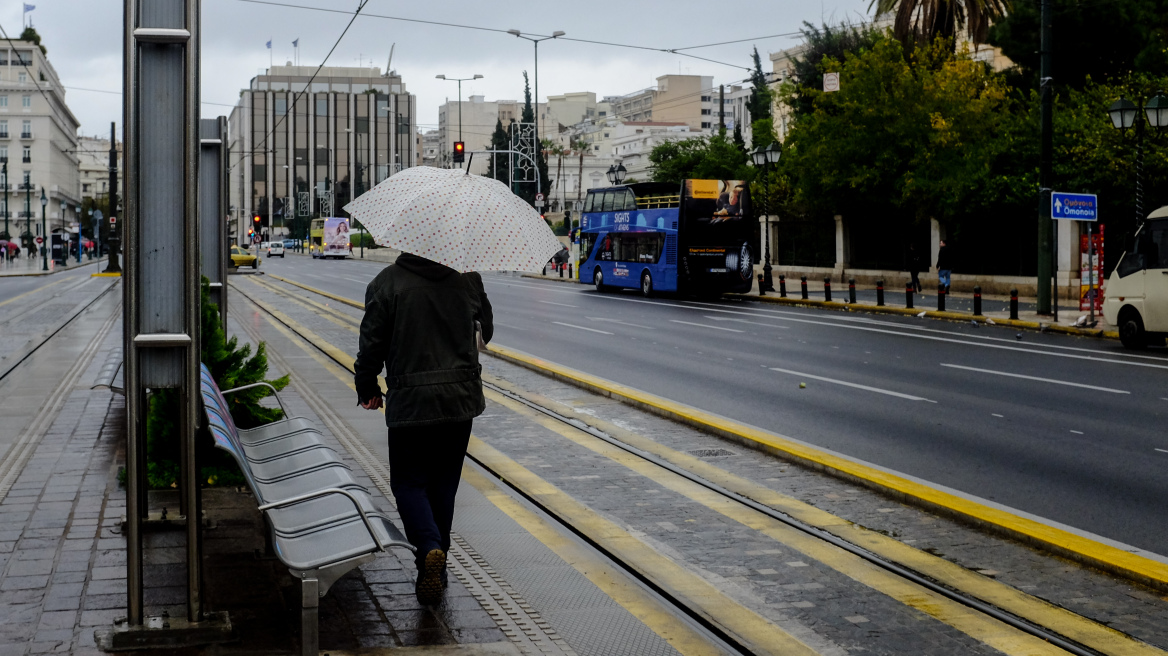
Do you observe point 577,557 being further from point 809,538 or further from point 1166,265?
point 1166,265

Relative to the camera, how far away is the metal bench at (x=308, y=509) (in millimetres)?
4344

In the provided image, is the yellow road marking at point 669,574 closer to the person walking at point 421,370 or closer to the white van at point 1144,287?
the person walking at point 421,370

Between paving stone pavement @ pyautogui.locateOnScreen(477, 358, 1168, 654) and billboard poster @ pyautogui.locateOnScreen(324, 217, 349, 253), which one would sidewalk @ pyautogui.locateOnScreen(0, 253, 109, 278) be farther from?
paving stone pavement @ pyautogui.locateOnScreen(477, 358, 1168, 654)

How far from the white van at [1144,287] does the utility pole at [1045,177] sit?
18.4 ft

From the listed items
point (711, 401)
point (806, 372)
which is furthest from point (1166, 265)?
point (711, 401)

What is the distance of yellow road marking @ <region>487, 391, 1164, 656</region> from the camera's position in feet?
16.5

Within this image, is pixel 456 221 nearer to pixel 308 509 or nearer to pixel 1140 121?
pixel 308 509

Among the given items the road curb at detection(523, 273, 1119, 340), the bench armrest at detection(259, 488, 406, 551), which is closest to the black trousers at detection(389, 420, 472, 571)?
the bench armrest at detection(259, 488, 406, 551)

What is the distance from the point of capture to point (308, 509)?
5352 mm

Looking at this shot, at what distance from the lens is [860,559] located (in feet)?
20.4

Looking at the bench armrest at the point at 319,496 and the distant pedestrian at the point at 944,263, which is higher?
the distant pedestrian at the point at 944,263

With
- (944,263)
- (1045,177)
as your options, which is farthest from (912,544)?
(944,263)

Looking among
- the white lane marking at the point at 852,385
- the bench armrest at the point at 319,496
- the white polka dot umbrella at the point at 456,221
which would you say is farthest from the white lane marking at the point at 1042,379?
the bench armrest at the point at 319,496

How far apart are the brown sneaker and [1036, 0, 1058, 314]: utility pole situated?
22.8 metres
